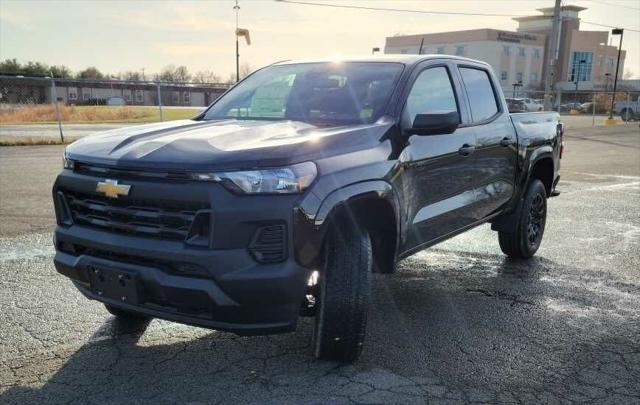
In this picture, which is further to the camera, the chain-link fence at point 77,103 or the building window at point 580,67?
the building window at point 580,67

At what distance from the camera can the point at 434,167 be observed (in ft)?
13.5

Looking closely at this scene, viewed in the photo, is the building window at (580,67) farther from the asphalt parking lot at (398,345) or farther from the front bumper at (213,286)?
the front bumper at (213,286)

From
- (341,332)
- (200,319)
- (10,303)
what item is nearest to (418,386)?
(341,332)

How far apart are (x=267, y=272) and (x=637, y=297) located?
3536mm

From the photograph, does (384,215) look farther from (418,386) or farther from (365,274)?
(418,386)

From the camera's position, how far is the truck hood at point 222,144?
2986 mm

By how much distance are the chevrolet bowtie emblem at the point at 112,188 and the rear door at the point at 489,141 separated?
275cm

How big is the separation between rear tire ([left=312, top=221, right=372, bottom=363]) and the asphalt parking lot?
230mm

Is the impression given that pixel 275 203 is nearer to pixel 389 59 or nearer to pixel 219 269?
pixel 219 269

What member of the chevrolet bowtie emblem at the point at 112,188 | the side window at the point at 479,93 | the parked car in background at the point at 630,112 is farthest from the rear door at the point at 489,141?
the parked car in background at the point at 630,112

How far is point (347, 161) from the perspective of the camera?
3.33 m

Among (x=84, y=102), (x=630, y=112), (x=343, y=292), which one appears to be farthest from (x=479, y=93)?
(x=630, y=112)

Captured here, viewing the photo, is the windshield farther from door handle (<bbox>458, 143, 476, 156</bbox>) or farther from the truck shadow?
the truck shadow

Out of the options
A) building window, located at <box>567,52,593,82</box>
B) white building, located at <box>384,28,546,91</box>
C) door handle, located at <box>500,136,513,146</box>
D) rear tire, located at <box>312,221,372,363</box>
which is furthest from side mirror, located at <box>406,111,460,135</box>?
building window, located at <box>567,52,593,82</box>
